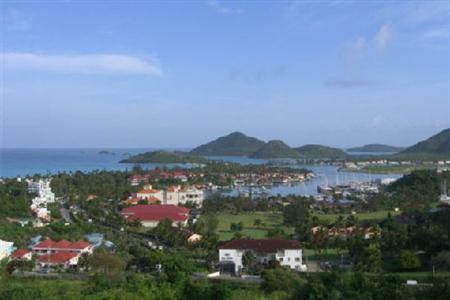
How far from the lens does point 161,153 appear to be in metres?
78.9

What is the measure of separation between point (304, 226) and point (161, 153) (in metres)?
62.2

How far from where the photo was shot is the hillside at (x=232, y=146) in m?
112

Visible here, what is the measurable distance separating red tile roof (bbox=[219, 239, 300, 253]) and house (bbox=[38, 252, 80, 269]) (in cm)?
388

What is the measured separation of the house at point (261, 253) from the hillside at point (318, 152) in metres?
83.3

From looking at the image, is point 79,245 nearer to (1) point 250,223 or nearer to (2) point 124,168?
(1) point 250,223

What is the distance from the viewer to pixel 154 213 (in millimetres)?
23109

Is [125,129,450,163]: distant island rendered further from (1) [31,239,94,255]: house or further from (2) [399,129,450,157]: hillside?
(1) [31,239,94,255]: house

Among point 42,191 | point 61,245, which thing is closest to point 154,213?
point 61,245

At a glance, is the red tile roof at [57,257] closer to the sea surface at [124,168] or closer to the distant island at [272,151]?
the sea surface at [124,168]

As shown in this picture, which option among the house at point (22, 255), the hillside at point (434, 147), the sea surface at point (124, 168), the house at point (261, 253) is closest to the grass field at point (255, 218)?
the house at point (261, 253)

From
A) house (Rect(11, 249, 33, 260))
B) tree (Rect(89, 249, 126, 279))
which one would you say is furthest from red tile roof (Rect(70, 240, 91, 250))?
tree (Rect(89, 249, 126, 279))

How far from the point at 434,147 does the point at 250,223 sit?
67400mm

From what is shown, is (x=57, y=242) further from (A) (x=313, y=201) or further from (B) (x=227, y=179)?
(B) (x=227, y=179)

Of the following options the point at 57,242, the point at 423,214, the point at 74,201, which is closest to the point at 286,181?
the point at 74,201
